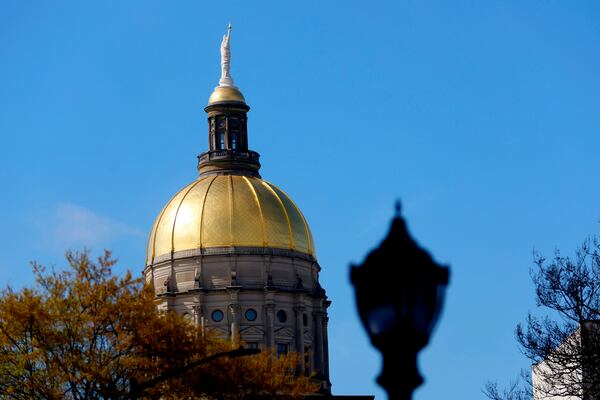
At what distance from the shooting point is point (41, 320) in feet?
183

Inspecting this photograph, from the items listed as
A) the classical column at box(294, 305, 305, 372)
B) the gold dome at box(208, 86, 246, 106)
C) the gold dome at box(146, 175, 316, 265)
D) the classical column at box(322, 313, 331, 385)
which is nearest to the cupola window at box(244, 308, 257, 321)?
the classical column at box(294, 305, 305, 372)

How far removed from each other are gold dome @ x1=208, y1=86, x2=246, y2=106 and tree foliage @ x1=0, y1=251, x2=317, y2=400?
6378 centimetres

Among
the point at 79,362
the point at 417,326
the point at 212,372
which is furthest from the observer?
the point at 212,372

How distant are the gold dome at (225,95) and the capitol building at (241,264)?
5.82 meters

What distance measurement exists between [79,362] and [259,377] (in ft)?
32.2

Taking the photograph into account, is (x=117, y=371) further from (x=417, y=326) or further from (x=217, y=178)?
(x=217, y=178)

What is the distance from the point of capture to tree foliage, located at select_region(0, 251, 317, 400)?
54.5 meters

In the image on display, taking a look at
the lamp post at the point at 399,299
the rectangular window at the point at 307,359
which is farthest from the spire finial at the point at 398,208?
the rectangular window at the point at 307,359

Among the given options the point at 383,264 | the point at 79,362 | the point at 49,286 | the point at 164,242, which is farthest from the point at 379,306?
the point at 164,242

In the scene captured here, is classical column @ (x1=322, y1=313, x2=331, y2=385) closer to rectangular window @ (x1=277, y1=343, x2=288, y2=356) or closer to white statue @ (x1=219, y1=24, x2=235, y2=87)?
rectangular window @ (x1=277, y1=343, x2=288, y2=356)

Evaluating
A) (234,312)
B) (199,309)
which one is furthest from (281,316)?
(199,309)

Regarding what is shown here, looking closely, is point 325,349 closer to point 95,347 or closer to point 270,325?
point 270,325

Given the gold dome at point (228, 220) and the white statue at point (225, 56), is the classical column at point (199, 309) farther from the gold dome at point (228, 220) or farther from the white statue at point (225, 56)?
the white statue at point (225, 56)

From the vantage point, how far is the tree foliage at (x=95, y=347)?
54.5m
